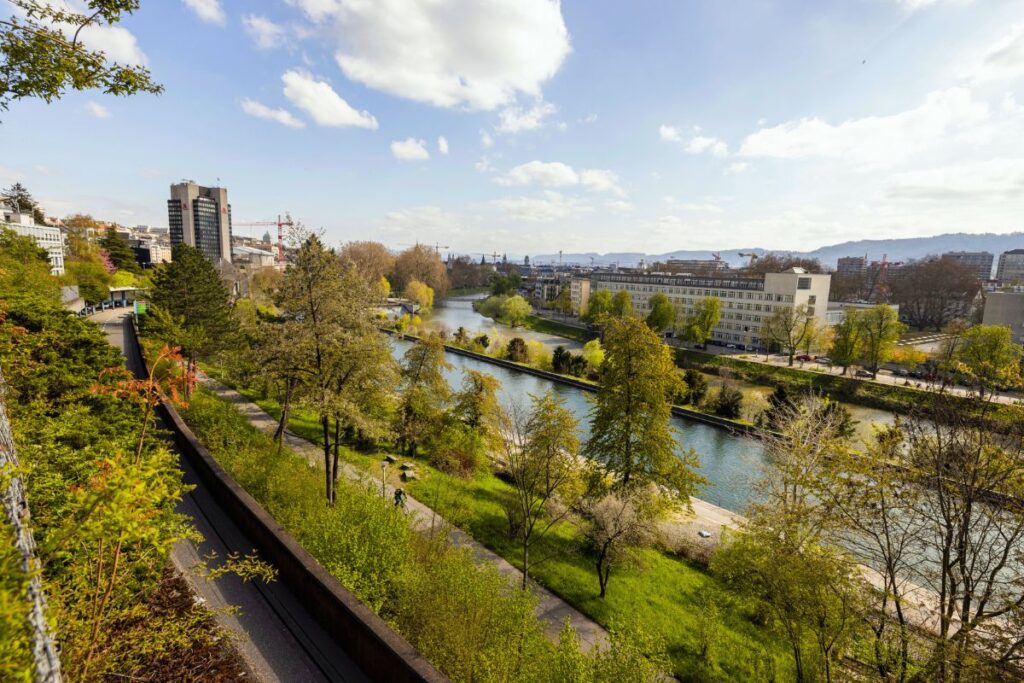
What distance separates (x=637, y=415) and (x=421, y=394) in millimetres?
10716

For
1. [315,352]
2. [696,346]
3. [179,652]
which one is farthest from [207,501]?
[696,346]

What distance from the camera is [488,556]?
584 inches

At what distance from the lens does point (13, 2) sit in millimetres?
4488

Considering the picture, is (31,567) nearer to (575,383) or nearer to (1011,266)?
(575,383)

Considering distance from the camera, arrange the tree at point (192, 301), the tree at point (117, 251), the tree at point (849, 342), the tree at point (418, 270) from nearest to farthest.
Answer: the tree at point (192, 301) < the tree at point (849, 342) < the tree at point (117, 251) < the tree at point (418, 270)

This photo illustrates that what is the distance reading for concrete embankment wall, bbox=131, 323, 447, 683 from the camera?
587 cm

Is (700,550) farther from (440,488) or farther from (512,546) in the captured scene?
(440,488)

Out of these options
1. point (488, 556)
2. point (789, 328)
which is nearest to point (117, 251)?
point (488, 556)

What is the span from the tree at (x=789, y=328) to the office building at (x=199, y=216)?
133902 mm

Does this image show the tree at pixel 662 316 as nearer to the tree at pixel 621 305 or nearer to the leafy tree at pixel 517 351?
the tree at pixel 621 305

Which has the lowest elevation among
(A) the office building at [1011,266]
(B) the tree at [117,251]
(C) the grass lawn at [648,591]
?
(C) the grass lawn at [648,591]

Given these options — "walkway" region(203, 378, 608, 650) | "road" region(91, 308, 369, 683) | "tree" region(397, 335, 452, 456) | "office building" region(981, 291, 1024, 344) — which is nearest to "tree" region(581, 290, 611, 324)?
Result: "office building" region(981, 291, 1024, 344)

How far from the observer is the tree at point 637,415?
1573 centimetres

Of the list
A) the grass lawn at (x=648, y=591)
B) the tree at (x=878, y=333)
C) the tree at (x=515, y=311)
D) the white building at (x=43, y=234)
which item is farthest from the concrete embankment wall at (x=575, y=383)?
the white building at (x=43, y=234)
